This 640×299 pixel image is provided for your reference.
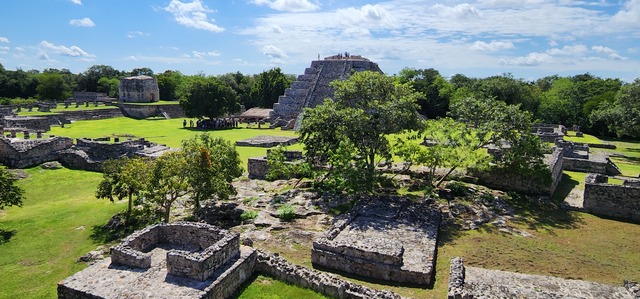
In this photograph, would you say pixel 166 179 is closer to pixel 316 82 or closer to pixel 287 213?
pixel 287 213

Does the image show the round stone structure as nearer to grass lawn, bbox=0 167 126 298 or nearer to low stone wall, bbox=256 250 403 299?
grass lawn, bbox=0 167 126 298

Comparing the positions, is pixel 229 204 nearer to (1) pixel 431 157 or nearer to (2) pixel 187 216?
(2) pixel 187 216

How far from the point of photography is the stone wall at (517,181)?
797 inches

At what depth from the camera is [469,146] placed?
1930cm

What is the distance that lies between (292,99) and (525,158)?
35.8 meters

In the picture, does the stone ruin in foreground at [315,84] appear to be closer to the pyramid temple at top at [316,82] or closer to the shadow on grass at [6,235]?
the pyramid temple at top at [316,82]

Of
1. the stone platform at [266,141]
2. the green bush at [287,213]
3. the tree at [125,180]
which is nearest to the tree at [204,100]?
the stone platform at [266,141]

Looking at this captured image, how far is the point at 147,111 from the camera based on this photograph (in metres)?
55.3

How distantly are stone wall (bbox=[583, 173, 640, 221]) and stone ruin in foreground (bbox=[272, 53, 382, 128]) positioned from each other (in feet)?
109

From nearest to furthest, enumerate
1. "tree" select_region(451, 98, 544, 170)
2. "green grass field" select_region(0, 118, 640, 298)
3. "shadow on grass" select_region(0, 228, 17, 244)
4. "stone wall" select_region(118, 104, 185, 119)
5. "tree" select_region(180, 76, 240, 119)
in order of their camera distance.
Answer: "green grass field" select_region(0, 118, 640, 298)
"shadow on grass" select_region(0, 228, 17, 244)
"tree" select_region(451, 98, 544, 170)
"tree" select_region(180, 76, 240, 119)
"stone wall" select_region(118, 104, 185, 119)

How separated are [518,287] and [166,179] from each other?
12.0 metres

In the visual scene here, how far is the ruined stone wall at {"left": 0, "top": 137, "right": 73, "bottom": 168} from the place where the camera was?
84.7ft

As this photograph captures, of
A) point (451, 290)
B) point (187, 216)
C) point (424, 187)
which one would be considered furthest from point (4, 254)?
point (424, 187)

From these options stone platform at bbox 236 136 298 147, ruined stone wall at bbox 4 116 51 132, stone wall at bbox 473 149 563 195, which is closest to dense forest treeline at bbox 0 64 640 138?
stone platform at bbox 236 136 298 147
